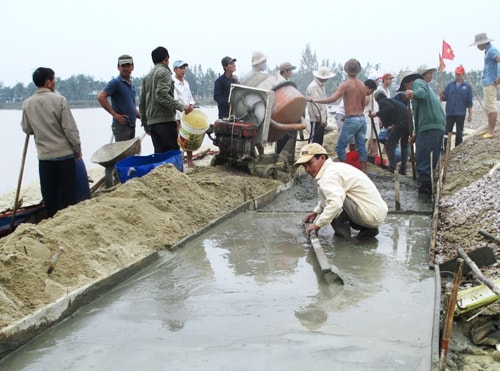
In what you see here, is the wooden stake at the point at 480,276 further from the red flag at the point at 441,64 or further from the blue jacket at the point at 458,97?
the blue jacket at the point at 458,97

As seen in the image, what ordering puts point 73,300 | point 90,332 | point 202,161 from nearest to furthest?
point 90,332 < point 73,300 < point 202,161

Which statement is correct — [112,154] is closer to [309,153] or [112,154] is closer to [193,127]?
[193,127]

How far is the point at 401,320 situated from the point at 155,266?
7.47ft

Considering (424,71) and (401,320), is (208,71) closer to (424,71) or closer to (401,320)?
(424,71)

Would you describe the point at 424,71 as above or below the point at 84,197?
above

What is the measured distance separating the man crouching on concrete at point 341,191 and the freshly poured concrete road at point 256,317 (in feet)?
0.99

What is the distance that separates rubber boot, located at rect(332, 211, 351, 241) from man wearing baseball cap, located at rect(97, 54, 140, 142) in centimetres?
381

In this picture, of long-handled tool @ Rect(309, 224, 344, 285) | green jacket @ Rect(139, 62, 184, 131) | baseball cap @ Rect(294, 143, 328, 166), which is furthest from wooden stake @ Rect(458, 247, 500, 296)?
green jacket @ Rect(139, 62, 184, 131)

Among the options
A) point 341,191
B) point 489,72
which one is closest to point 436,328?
point 341,191

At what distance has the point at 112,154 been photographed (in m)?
7.54

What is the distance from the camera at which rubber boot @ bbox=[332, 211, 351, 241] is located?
5.43 metres

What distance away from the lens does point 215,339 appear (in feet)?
10.9

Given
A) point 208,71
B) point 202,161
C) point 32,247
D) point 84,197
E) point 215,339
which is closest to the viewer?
point 215,339

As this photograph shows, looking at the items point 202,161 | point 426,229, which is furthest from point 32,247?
point 202,161
